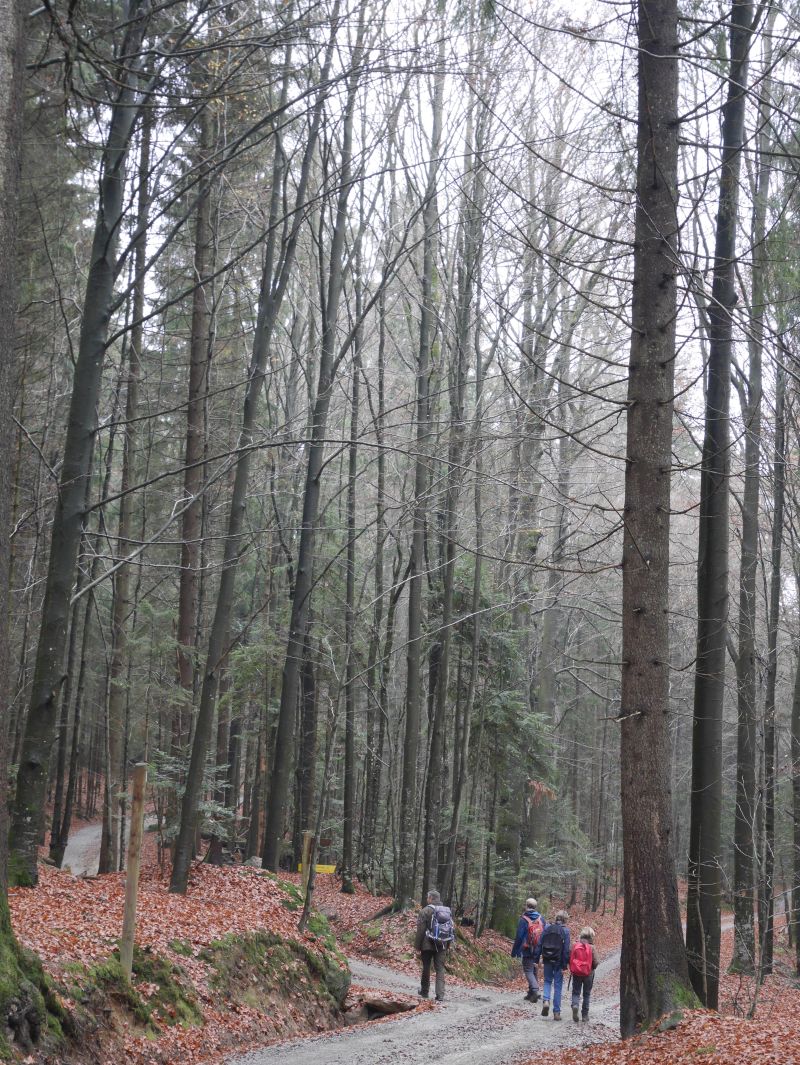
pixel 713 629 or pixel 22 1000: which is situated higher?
pixel 713 629

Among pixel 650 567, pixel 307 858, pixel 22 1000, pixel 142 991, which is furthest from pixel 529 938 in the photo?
pixel 22 1000

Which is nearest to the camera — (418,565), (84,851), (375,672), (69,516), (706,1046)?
(706,1046)

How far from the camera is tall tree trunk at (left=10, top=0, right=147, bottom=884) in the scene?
8.90 m

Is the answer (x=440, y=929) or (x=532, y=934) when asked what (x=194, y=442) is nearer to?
(x=440, y=929)

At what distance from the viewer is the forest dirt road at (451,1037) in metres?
8.20

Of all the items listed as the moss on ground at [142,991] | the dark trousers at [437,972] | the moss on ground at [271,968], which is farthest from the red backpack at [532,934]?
the moss on ground at [142,991]

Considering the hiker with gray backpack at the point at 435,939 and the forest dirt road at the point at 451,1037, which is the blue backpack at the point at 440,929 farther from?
the forest dirt road at the point at 451,1037

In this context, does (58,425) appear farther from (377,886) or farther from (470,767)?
(377,886)

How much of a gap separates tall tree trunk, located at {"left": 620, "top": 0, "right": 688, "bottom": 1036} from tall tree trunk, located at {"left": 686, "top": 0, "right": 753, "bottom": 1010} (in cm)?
204

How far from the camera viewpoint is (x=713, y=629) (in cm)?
986

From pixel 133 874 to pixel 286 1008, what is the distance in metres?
3.90

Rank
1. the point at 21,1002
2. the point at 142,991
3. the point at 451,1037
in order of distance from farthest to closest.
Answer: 1. the point at 451,1037
2. the point at 142,991
3. the point at 21,1002

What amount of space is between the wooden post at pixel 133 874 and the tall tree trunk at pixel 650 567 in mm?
3972

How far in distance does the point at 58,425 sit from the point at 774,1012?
1776 cm
